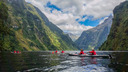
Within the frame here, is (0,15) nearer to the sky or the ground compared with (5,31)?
nearer to the sky

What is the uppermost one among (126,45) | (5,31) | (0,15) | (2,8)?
(2,8)

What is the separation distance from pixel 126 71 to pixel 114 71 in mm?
1876

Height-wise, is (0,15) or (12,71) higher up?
(0,15)

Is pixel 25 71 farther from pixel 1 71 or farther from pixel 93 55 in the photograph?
pixel 93 55

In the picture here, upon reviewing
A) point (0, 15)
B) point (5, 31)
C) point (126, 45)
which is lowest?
point (126, 45)

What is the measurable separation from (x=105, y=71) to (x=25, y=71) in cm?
1352

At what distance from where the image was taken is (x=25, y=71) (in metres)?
21.7

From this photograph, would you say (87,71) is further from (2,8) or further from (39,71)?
(2,8)

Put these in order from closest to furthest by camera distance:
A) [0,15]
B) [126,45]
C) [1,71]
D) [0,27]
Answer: [1,71] → [0,27] → [0,15] → [126,45]

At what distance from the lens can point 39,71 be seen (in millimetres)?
21922

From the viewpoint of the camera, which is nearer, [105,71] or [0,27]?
[105,71]

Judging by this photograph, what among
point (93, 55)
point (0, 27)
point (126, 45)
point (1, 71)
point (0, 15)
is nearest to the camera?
point (1, 71)

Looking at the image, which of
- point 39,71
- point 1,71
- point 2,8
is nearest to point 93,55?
point 39,71

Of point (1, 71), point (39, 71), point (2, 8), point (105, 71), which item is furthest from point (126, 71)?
point (2, 8)
